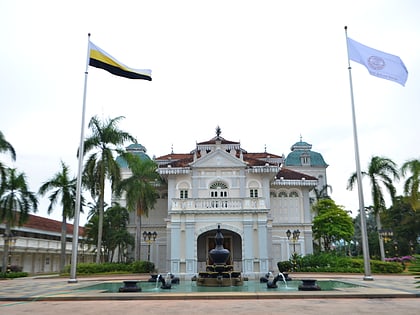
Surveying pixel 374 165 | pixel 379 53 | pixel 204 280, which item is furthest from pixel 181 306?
pixel 374 165

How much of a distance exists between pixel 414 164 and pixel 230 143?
16316 millimetres

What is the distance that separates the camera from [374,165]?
3481 centimetres

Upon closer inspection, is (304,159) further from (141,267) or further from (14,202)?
(14,202)

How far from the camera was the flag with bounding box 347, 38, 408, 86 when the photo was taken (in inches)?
819

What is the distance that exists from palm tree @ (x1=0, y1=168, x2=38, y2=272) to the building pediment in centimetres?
1428

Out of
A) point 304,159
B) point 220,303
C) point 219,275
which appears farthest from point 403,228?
point 220,303

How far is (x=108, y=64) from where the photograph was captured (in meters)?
23.5

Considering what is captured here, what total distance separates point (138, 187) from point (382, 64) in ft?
70.1

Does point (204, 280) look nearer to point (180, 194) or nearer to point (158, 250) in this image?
point (180, 194)

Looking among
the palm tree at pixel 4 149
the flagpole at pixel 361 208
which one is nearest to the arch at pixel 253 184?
the flagpole at pixel 361 208

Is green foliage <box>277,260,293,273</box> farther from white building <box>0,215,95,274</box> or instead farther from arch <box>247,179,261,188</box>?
white building <box>0,215,95,274</box>

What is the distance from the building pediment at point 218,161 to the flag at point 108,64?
39.3ft

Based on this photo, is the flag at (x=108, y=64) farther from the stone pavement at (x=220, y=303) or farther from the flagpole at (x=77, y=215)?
the stone pavement at (x=220, y=303)

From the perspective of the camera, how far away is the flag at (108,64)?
2336 centimetres
